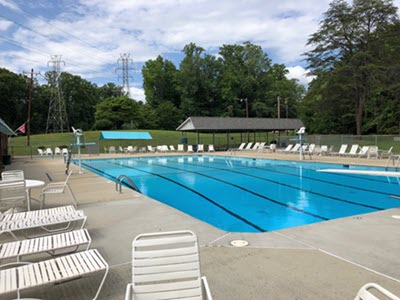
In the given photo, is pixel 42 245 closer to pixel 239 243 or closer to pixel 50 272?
pixel 50 272

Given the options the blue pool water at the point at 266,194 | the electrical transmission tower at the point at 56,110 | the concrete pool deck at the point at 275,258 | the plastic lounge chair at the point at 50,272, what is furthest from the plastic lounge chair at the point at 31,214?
the electrical transmission tower at the point at 56,110

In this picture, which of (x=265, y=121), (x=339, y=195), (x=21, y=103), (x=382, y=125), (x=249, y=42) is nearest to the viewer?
(x=339, y=195)

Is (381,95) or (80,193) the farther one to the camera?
(381,95)

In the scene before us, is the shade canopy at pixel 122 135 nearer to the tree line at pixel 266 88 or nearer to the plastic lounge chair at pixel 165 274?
the tree line at pixel 266 88

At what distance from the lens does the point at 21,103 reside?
156 feet

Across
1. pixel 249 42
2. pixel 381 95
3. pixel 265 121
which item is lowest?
pixel 265 121

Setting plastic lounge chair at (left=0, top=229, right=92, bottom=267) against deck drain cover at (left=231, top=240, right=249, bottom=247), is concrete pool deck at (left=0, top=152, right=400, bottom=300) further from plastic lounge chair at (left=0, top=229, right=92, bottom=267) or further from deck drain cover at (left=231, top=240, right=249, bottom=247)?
plastic lounge chair at (left=0, top=229, right=92, bottom=267)

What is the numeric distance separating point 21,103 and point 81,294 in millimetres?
53050

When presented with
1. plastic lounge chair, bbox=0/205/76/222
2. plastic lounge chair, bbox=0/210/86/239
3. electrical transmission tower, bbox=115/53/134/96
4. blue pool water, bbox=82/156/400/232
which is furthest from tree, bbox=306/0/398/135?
electrical transmission tower, bbox=115/53/134/96

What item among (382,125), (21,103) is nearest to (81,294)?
(382,125)

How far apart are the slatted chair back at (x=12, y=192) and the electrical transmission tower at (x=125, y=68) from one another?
2292 inches

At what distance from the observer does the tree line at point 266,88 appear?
33062mm

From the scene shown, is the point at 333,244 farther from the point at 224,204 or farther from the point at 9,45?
the point at 9,45

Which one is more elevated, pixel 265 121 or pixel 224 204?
pixel 265 121
